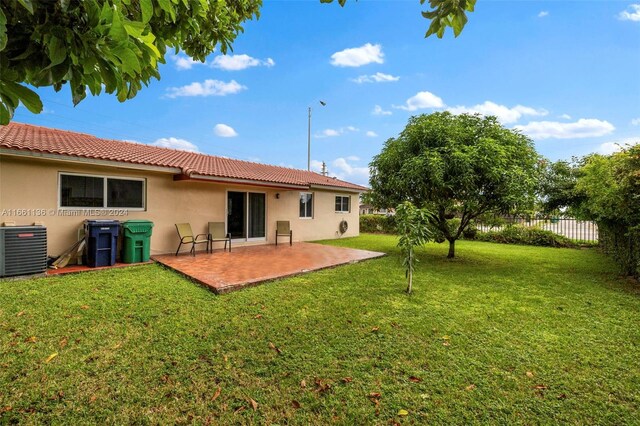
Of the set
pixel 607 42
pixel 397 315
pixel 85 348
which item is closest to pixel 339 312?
pixel 397 315

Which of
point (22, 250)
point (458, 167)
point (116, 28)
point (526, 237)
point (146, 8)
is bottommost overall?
point (526, 237)

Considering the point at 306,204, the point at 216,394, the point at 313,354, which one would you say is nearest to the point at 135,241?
the point at 216,394

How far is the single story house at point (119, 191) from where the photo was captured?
733 cm

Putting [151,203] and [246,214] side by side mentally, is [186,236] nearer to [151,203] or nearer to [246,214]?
[151,203]

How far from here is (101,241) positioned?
25.4ft

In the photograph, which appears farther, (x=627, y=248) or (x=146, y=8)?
(x=627, y=248)

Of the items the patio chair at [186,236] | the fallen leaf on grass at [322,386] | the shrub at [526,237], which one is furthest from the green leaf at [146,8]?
the shrub at [526,237]

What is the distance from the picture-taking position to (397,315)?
4.87 m

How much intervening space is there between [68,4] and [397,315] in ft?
16.7

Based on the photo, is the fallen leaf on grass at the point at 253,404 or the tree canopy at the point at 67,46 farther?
the fallen leaf on grass at the point at 253,404

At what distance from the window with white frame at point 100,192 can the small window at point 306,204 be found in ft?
24.2

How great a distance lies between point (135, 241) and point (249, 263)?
3.41m

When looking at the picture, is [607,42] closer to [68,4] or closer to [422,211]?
[422,211]

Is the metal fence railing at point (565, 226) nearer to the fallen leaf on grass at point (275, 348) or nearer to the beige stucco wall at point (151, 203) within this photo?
the beige stucco wall at point (151, 203)
